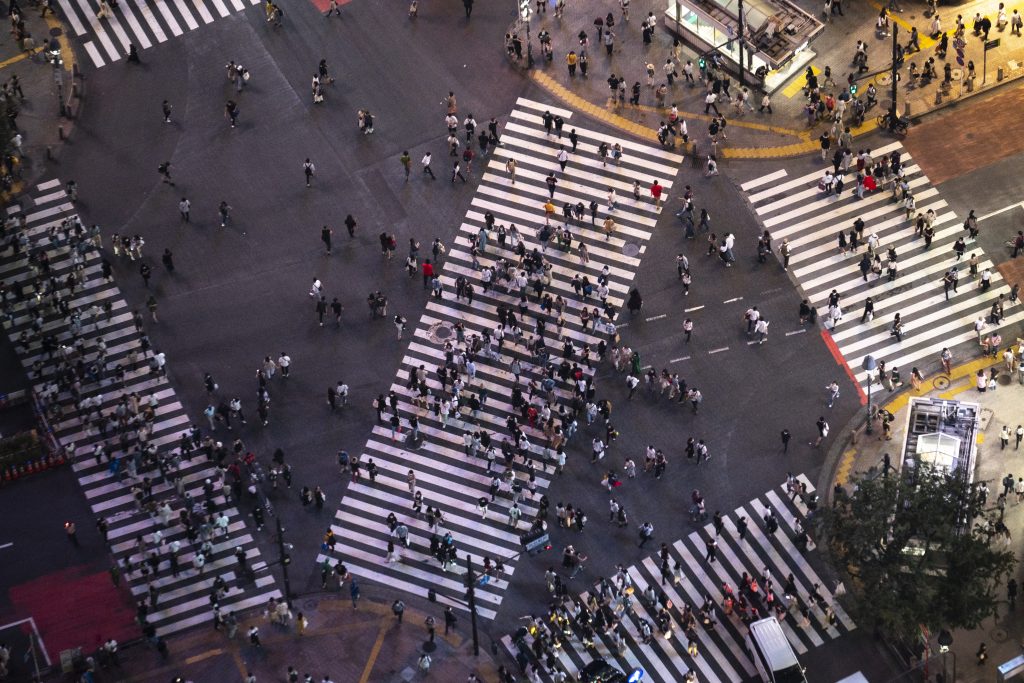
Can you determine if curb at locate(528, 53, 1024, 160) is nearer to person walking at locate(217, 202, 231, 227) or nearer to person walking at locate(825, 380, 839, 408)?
person walking at locate(825, 380, 839, 408)

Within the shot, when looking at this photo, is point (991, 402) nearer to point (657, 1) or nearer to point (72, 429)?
point (657, 1)

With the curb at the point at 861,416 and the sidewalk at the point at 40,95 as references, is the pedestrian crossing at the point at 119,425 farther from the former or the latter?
the curb at the point at 861,416

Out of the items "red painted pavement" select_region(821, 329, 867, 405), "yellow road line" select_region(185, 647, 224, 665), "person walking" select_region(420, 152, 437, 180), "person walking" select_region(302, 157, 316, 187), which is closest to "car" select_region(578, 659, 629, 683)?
"yellow road line" select_region(185, 647, 224, 665)

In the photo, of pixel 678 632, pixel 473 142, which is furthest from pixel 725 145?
pixel 678 632

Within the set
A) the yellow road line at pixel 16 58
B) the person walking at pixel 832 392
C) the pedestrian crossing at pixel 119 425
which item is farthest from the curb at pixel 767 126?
the yellow road line at pixel 16 58

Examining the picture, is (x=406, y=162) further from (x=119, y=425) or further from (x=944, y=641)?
(x=944, y=641)

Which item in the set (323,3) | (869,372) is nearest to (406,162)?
(323,3)
